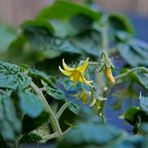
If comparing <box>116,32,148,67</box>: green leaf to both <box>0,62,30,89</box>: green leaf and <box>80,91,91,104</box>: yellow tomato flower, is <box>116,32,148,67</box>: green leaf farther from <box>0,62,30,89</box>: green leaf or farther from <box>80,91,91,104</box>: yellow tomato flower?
<box>0,62,30,89</box>: green leaf

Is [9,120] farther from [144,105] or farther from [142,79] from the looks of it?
[142,79]

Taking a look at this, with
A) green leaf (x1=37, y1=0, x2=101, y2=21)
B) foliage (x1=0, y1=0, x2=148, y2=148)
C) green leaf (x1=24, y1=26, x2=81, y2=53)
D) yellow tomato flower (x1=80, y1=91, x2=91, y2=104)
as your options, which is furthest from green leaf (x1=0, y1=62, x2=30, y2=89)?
green leaf (x1=37, y1=0, x2=101, y2=21)

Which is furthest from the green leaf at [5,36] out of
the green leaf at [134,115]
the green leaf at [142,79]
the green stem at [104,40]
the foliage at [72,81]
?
the green leaf at [134,115]

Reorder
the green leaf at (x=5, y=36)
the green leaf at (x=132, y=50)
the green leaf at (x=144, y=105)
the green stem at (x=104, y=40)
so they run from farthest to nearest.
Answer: the green leaf at (x=5, y=36)
the green stem at (x=104, y=40)
the green leaf at (x=132, y=50)
the green leaf at (x=144, y=105)

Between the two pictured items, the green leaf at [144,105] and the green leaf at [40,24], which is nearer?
the green leaf at [144,105]

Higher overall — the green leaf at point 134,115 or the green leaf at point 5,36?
the green leaf at point 134,115

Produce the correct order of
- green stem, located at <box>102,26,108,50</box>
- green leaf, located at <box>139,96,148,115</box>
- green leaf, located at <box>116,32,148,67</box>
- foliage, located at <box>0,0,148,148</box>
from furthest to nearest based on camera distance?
green stem, located at <box>102,26,108,50</box>, green leaf, located at <box>116,32,148,67</box>, green leaf, located at <box>139,96,148,115</box>, foliage, located at <box>0,0,148,148</box>

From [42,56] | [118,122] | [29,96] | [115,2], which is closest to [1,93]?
[29,96]

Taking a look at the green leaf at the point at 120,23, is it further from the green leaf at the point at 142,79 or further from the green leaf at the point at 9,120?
the green leaf at the point at 9,120

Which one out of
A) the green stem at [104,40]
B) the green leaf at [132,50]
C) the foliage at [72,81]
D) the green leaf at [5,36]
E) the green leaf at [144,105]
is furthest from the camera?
the green leaf at [5,36]
